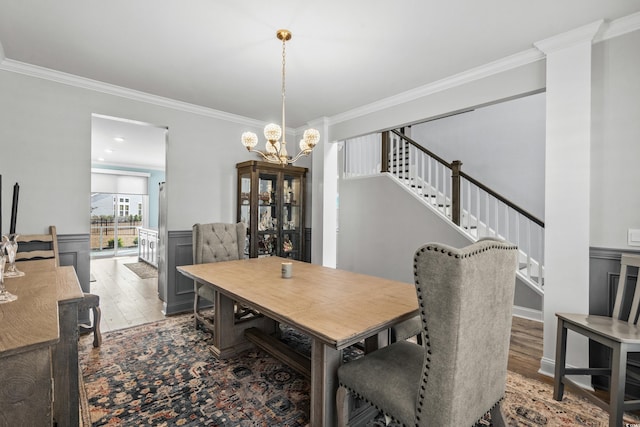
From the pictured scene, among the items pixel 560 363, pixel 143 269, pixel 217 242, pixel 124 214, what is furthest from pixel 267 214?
pixel 124 214

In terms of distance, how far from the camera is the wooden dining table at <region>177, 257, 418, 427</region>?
4.42ft

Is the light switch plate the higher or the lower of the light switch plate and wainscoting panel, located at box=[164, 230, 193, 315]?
the higher

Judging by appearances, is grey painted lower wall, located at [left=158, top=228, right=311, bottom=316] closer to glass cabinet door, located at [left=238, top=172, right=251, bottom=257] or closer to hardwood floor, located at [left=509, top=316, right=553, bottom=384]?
glass cabinet door, located at [left=238, top=172, right=251, bottom=257]

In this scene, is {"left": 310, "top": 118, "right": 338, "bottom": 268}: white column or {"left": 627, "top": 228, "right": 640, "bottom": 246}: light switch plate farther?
{"left": 310, "top": 118, "right": 338, "bottom": 268}: white column

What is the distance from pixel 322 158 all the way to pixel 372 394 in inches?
133

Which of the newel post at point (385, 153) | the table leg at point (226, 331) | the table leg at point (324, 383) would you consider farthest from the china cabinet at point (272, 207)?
the table leg at point (324, 383)

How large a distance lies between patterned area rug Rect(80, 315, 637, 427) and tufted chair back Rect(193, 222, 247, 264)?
2.83ft

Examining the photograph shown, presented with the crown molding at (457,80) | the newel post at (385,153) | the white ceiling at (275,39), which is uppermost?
the white ceiling at (275,39)

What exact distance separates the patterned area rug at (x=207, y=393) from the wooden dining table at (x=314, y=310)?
0.18 meters

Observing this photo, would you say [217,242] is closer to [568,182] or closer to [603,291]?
[568,182]

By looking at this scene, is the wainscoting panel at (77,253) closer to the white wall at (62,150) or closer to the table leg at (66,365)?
the white wall at (62,150)

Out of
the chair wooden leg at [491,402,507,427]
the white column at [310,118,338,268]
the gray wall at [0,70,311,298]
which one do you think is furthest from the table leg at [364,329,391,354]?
the gray wall at [0,70,311,298]

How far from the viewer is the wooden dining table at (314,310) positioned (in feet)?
4.42

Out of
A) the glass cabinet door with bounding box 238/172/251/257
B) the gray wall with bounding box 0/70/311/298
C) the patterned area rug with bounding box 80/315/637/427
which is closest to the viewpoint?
the patterned area rug with bounding box 80/315/637/427
